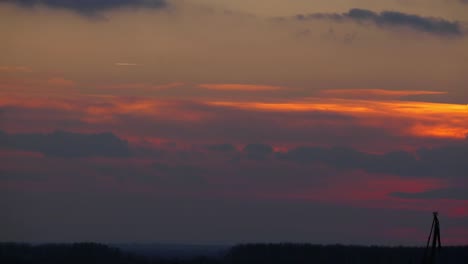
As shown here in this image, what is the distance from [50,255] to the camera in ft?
358

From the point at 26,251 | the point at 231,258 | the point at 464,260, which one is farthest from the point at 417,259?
the point at 26,251

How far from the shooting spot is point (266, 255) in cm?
11612

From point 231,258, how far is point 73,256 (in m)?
19.7

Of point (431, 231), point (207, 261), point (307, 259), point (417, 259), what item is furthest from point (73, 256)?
point (431, 231)

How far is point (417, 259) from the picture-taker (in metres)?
107

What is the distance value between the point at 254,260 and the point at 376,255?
12.1m

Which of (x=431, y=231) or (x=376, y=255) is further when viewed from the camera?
(x=376, y=255)

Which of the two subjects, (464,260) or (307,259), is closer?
(464,260)

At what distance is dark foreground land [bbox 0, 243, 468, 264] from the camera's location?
344ft

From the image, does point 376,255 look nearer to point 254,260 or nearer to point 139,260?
point 254,260

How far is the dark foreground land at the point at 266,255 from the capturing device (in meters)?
105

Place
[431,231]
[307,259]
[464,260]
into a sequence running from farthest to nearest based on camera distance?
[307,259]
[464,260]
[431,231]

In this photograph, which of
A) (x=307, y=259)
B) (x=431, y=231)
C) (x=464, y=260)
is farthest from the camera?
(x=307, y=259)

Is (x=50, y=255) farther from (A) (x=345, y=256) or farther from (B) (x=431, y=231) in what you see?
(B) (x=431, y=231)
